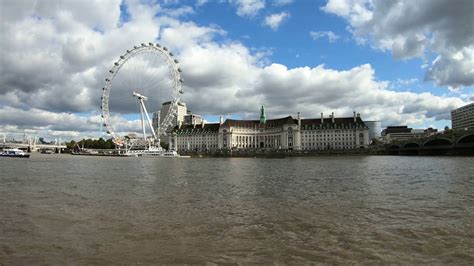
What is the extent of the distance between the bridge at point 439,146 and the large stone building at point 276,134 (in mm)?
24874

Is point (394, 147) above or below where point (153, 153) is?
above

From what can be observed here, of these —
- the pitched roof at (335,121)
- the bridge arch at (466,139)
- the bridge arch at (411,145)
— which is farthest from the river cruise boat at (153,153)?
the bridge arch at (466,139)

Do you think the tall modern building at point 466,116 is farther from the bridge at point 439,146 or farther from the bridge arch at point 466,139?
A: the bridge arch at point 466,139

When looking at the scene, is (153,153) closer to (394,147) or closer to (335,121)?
(335,121)

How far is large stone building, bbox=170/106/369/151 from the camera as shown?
157 meters

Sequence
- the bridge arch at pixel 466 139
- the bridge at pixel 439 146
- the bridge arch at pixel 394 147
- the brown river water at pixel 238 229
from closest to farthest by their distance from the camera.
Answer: the brown river water at pixel 238 229 → the bridge arch at pixel 466 139 → the bridge at pixel 439 146 → the bridge arch at pixel 394 147

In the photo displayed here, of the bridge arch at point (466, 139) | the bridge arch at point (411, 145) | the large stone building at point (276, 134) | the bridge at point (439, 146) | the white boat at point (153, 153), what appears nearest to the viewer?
the bridge arch at point (466, 139)

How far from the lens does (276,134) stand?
17288cm

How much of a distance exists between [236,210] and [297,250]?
606 centimetres

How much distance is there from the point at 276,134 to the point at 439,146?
3204 inches

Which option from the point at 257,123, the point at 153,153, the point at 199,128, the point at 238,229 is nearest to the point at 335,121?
the point at 257,123

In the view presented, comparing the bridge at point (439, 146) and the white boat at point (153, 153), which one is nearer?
the bridge at point (439, 146)

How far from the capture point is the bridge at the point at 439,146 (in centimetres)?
9125

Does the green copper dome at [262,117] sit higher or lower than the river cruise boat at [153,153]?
higher
